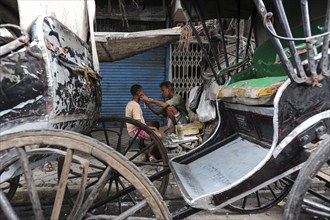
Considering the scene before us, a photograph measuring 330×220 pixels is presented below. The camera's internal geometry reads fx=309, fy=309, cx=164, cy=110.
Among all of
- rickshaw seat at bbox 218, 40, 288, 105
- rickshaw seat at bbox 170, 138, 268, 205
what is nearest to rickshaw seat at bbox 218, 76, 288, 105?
rickshaw seat at bbox 218, 40, 288, 105

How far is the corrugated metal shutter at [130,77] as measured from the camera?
823cm

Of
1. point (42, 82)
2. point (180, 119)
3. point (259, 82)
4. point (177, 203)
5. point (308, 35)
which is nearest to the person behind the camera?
point (42, 82)

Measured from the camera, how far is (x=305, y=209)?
5.88ft

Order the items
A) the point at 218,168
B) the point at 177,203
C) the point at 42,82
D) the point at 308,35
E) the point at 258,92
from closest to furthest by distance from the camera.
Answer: the point at 42,82 < the point at 308,35 < the point at 258,92 < the point at 218,168 < the point at 177,203

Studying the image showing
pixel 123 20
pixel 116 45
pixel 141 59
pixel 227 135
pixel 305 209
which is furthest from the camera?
pixel 141 59

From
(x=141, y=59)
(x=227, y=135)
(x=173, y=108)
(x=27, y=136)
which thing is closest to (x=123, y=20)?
(x=141, y=59)

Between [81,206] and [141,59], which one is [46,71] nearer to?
[81,206]

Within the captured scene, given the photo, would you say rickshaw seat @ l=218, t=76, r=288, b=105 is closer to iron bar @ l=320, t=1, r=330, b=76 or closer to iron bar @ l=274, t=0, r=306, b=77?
iron bar @ l=274, t=0, r=306, b=77

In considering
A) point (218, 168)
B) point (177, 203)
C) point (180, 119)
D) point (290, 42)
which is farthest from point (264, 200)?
point (290, 42)

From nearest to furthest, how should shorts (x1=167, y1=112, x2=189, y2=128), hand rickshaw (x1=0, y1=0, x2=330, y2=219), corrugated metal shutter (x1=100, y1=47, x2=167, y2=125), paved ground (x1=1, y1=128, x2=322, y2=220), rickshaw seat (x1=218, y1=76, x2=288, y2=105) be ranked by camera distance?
hand rickshaw (x1=0, y1=0, x2=330, y2=219) → rickshaw seat (x1=218, y1=76, x2=288, y2=105) → paved ground (x1=1, y1=128, x2=322, y2=220) → shorts (x1=167, y1=112, x2=189, y2=128) → corrugated metal shutter (x1=100, y1=47, x2=167, y2=125)

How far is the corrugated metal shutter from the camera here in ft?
27.0

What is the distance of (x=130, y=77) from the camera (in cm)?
834

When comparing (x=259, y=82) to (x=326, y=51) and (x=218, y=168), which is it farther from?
(x=218, y=168)

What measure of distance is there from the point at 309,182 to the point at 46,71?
60.9 inches
